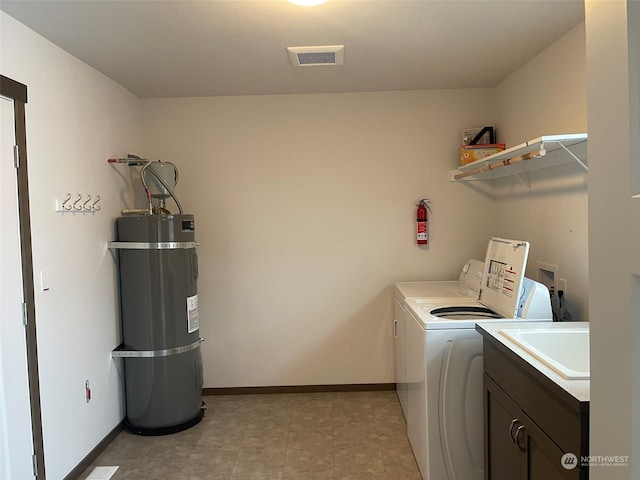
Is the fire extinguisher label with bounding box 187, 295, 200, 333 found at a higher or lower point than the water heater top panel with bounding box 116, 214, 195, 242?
lower

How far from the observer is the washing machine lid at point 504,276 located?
94.5 inches

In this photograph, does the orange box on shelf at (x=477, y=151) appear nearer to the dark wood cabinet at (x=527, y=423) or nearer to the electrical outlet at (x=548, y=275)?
the electrical outlet at (x=548, y=275)

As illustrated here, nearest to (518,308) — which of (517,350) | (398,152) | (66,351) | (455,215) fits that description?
(517,350)

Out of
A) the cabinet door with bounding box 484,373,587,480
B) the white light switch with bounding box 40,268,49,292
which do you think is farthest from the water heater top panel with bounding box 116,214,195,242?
the cabinet door with bounding box 484,373,587,480

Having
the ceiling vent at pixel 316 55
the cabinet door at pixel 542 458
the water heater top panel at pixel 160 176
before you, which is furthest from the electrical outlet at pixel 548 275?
the water heater top panel at pixel 160 176

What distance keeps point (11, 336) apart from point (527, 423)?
7.09 ft

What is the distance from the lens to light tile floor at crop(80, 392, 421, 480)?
8.88 feet

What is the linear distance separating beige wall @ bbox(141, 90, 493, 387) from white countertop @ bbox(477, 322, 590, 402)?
5.61ft

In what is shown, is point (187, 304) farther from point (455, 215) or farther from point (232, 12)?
point (455, 215)

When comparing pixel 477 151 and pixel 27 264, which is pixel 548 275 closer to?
pixel 477 151

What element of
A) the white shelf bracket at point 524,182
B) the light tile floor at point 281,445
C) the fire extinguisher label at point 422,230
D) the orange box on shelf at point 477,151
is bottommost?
the light tile floor at point 281,445

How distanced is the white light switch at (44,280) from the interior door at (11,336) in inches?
6.2

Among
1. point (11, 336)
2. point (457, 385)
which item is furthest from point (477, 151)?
point (11, 336)

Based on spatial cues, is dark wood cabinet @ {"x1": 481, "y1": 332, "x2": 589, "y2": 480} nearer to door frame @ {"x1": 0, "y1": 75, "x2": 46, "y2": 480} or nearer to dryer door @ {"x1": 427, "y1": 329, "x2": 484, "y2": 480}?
dryer door @ {"x1": 427, "y1": 329, "x2": 484, "y2": 480}
